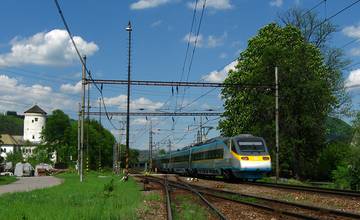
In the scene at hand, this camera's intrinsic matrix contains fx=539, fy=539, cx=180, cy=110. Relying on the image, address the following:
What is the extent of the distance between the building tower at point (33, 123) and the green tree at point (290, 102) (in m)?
114

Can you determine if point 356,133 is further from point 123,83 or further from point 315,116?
point 123,83

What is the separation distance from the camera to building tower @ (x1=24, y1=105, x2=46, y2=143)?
6127 inches

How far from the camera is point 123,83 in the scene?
3819 cm

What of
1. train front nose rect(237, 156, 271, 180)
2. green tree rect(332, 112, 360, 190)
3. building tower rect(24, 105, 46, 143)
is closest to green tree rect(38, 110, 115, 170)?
building tower rect(24, 105, 46, 143)

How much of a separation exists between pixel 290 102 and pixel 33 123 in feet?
397

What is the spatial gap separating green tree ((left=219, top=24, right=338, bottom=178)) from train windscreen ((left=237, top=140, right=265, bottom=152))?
12069mm

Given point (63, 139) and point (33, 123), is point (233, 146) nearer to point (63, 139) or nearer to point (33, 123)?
point (63, 139)

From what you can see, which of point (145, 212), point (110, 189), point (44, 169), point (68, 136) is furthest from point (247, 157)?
point (68, 136)

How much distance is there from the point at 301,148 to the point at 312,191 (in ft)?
87.2

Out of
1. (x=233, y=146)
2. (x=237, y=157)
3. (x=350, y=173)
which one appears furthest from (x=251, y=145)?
(x=350, y=173)

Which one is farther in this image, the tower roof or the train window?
the tower roof

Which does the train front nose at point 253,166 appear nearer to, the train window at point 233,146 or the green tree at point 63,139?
the train window at point 233,146

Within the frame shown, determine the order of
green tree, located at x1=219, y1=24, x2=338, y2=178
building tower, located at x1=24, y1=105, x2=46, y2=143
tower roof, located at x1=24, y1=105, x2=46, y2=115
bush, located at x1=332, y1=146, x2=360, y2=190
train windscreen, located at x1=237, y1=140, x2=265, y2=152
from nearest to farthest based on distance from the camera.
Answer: bush, located at x1=332, y1=146, x2=360, y2=190, train windscreen, located at x1=237, y1=140, x2=265, y2=152, green tree, located at x1=219, y1=24, x2=338, y2=178, building tower, located at x1=24, y1=105, x2=46, y2=143, tower roof, located at x1=24, y1=105, x2=46, y2=115

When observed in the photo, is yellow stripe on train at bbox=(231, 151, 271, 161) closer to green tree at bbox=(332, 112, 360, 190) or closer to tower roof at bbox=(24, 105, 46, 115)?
green tree at bbox=(332, 112, 360, 190)
